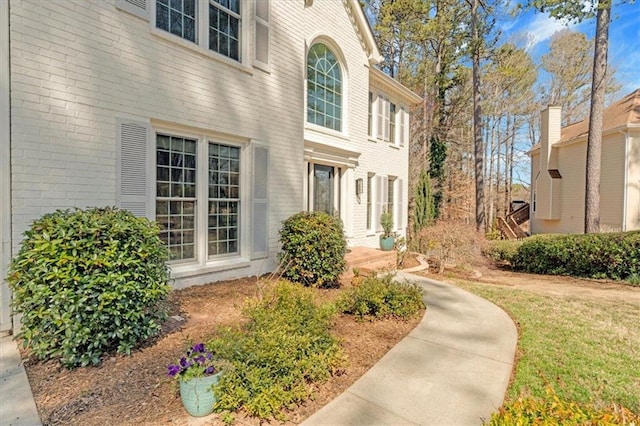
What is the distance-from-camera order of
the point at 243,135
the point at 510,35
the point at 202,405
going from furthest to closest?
the point at 510,35, the point at 243,135, the point at 202,405

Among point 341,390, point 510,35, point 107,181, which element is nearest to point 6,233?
point 107,181

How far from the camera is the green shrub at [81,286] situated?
3.14m

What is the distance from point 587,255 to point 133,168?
11.8m

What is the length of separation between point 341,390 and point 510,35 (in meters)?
26.0

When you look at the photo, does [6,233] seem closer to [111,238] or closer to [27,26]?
[111,238]

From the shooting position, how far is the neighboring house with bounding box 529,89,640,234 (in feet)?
45.5

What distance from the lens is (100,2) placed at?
4734mm

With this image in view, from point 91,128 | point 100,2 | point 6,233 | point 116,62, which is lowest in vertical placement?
point 6,233

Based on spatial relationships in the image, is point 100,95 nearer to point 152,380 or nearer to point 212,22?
point 212,22

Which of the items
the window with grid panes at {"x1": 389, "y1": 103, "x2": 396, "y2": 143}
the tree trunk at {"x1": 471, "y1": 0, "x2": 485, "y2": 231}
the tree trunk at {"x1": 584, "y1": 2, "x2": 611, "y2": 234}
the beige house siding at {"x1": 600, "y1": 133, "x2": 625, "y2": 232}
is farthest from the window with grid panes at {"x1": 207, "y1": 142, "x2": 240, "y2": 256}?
the beige house siding at {"x1": 600, "y1": 133, "x2": 625, "y2": 232}

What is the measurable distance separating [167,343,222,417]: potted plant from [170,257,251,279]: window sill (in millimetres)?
3288

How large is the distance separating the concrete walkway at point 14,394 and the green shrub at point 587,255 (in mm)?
12293

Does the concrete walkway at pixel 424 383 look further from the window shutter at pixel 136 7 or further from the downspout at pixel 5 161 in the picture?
the window shutter at pixel 136 7

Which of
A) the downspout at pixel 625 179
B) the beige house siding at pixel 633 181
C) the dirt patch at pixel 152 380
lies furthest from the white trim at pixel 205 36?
the beige house siding at pixel 633 181
